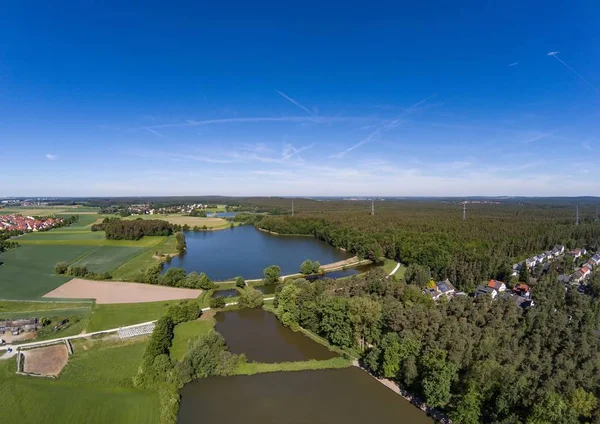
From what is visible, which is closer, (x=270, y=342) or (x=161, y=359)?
(x=161, y=359)

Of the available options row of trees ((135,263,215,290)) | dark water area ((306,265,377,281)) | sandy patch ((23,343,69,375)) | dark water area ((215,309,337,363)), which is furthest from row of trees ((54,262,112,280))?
dark water area ((306,265,377,281))

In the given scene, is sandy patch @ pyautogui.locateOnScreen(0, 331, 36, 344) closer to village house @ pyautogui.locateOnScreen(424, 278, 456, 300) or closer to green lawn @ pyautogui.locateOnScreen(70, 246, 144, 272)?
green lawn @ pyautogui.locateOnScreen(70, 246, 144, 272)

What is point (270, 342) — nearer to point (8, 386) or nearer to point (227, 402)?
point (227, 402)

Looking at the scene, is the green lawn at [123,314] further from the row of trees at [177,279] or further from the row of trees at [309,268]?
the row of trees at [309,268]

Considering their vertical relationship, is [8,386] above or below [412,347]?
below

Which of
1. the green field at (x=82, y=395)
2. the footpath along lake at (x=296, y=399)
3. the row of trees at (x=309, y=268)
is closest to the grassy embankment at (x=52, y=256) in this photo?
the green field at (x=82, y=395)

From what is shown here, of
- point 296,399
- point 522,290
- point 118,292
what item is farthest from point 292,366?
point 522,290

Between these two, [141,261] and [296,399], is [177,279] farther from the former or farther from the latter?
[296,399]

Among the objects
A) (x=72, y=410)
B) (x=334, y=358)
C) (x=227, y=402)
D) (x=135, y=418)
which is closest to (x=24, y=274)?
(x=72, y=410)
